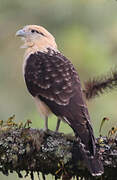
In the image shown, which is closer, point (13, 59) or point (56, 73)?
point (56, 73)

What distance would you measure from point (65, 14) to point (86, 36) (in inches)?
20.5

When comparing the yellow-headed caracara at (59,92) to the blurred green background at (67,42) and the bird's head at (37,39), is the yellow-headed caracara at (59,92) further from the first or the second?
the blurred green background at (67,42)

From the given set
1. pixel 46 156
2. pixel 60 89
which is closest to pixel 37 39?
pixel 60 89

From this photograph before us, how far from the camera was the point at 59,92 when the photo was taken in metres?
4.67

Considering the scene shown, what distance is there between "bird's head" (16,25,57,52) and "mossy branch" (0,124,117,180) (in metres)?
1.90

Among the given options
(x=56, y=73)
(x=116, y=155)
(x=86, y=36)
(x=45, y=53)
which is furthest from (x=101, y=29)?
(x=116, y=155)

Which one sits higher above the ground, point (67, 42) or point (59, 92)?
point (67, 42)

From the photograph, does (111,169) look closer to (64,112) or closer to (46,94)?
(64,112)

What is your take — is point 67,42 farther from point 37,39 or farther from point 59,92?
point 59,92

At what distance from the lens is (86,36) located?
7648mm

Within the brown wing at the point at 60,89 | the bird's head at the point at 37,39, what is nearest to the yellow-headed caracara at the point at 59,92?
the brown wing at the point at 60,89

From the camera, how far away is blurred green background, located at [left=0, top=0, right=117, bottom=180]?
751 cm

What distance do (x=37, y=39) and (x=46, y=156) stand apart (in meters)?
2.30

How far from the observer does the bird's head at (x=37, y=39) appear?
5758 millimetres
